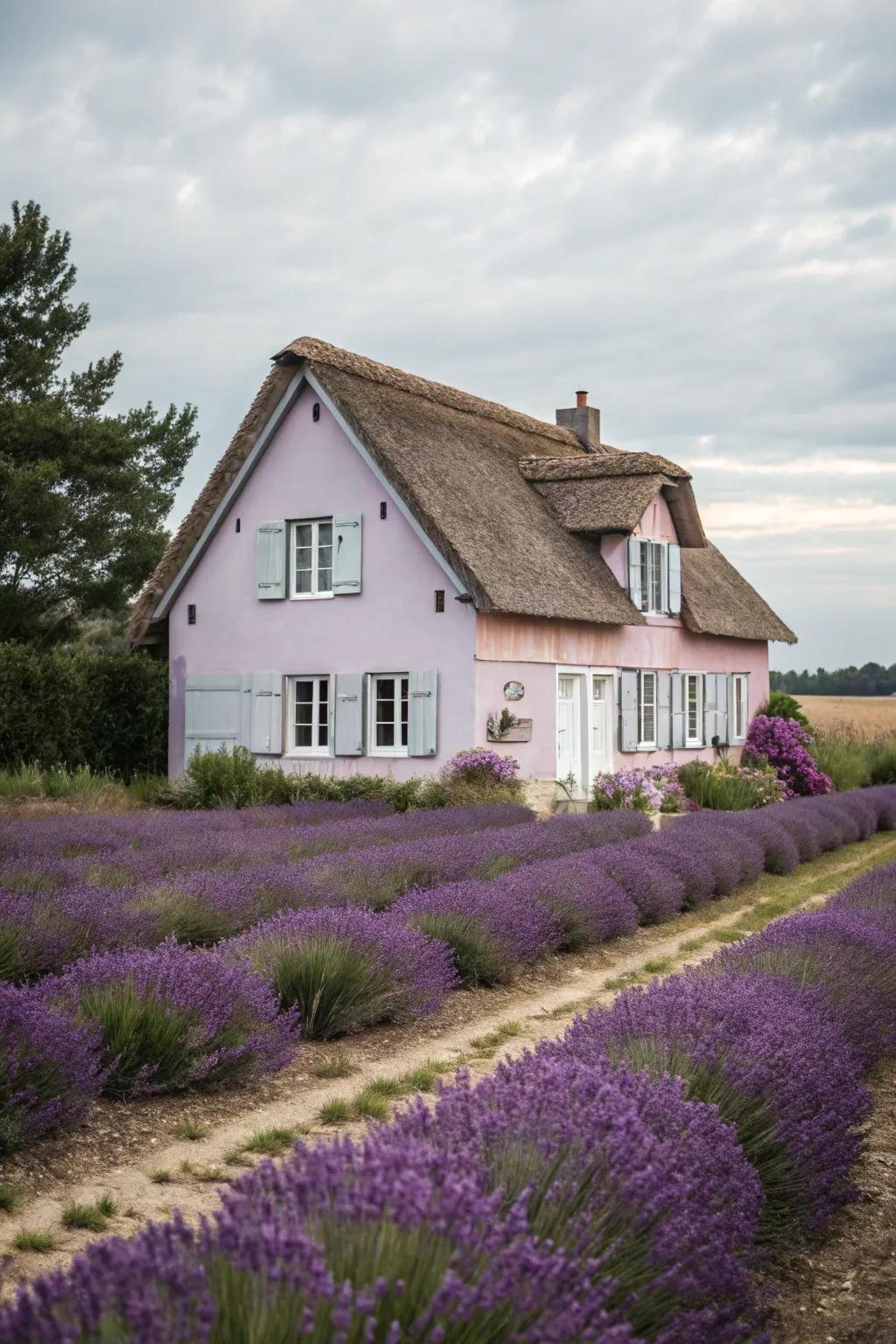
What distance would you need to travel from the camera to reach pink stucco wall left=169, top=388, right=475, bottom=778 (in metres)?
18.6

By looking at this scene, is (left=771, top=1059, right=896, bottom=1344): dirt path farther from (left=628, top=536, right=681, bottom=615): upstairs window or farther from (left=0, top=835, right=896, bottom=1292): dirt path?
(left=628, top=536, right=681, bottom=615): upstairs window

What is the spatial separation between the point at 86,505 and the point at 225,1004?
882 inches

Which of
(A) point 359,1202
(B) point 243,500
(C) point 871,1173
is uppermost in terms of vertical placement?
(B) point 243,500

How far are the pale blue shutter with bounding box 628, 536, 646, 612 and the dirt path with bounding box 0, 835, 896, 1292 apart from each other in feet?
40.8

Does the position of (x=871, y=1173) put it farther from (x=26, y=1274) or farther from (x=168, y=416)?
(x=168, y=416)

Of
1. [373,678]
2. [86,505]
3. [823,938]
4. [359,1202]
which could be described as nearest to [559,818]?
[373,678]

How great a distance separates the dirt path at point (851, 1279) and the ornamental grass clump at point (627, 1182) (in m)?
0.28

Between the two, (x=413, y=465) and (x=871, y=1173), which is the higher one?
(x=413, y=465)

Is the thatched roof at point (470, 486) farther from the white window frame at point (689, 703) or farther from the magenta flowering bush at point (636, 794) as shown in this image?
the white window frame at point (689, 703)

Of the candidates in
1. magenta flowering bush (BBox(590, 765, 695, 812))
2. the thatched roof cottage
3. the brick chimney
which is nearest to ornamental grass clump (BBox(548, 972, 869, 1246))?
the thatched roof cottage

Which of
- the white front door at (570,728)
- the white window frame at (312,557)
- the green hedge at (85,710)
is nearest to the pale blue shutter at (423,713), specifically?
the white window frame at (312,557)

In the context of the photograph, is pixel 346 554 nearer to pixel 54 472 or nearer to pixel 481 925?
pixel 54 472

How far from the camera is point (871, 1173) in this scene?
5.31 meters

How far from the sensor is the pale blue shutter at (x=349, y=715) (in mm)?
19125
